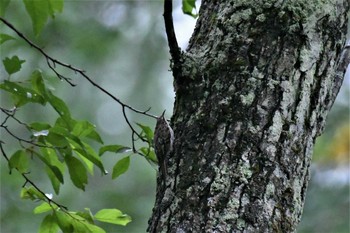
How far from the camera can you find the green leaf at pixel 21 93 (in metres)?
1.49

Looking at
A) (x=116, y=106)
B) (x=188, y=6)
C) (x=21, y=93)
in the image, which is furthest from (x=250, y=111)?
(x=116, y=106)

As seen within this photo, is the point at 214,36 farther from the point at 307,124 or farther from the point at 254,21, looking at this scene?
the point at 307,124

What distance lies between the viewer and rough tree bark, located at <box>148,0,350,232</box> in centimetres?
128

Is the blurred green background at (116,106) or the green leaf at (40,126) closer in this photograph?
the green leaf at (40,126)

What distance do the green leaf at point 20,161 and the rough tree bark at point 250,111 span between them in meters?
0.40

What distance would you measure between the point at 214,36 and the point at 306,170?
0.99 ft

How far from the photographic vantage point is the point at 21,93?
4.92ft

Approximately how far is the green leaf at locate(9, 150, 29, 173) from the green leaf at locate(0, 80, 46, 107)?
12 centimetres

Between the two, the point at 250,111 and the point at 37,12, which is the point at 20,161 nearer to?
the point at 37,12

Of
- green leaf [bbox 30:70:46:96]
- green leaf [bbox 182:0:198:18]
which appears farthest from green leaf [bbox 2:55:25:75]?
green leaf [bbox 182:0:198:18]

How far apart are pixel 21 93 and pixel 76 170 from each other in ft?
0.66

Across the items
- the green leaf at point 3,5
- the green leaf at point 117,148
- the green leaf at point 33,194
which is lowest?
the green leaf at point 33,194

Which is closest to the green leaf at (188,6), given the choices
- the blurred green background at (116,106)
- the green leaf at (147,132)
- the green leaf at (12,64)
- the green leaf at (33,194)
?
the green leaf at (147,132)

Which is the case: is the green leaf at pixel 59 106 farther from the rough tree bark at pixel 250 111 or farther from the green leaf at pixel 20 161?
the rough tree bark at pixel 250 111
